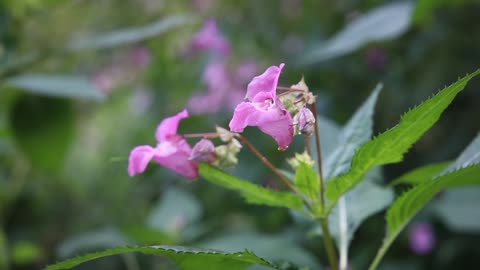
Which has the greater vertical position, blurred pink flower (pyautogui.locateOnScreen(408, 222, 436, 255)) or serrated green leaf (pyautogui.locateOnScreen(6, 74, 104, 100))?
serrated green leaf (pyautogui.locateOnScreen(6, 74, 104, 100))

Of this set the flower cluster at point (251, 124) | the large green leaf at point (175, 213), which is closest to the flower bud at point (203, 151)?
the flower cluster at point (251, 124)

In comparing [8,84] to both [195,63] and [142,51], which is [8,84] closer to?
[195,63]

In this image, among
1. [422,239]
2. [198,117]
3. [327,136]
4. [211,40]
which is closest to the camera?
→ [327,136]

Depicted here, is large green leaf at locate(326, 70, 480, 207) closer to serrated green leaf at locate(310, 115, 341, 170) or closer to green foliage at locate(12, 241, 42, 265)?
serrated green leaf at locate(310, 115, 341, 170)

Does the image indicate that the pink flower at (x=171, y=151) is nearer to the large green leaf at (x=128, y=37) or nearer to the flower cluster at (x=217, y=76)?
the large green leaf at (x=128, y=37)

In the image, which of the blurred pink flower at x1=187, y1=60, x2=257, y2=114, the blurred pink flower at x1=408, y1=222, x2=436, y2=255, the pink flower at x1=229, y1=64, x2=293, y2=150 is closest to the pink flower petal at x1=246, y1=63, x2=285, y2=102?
the pink flower at x1=229, y1=64, x2=293, y2=150

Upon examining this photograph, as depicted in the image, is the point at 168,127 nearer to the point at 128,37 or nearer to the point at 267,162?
the point at 267,162

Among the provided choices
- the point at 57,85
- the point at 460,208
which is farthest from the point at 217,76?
the point at 460,208
